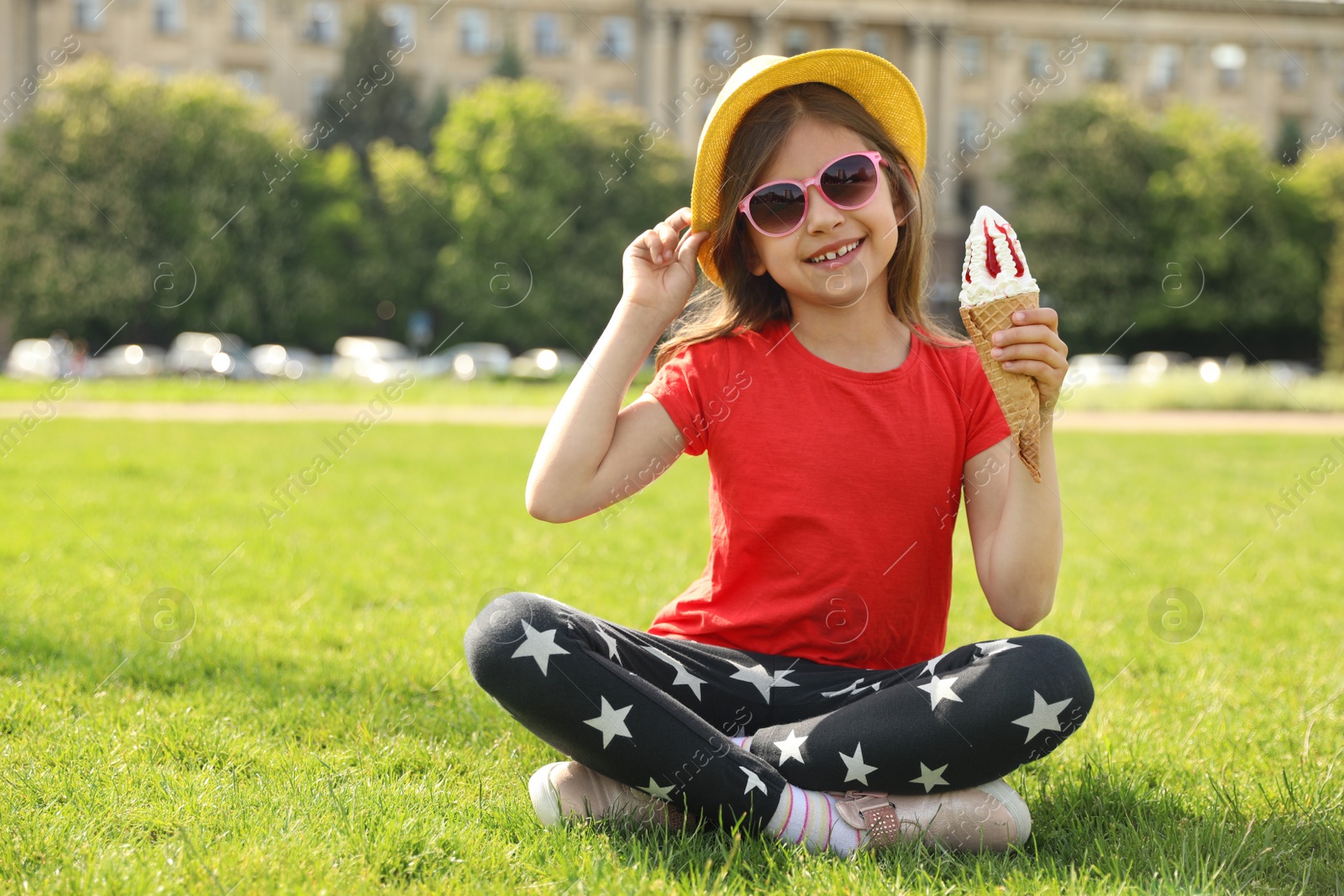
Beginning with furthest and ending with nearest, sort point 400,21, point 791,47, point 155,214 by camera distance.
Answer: point 791,47 < point 400,21 < point 155,214

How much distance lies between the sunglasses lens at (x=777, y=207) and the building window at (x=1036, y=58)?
5324 cm

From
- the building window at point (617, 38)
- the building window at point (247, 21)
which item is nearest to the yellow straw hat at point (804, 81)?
the building window at point (247, 21)

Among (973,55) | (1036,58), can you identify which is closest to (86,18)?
(973,55)

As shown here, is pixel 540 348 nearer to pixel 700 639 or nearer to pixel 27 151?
pixel 27 151

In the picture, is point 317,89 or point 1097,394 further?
point 317,89

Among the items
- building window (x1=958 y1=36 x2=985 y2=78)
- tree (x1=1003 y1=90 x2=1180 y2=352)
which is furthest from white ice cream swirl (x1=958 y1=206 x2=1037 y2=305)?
building window (x1=958 y1=36 x2=985 y2=78)

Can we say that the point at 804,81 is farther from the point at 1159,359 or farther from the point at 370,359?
the point at 1159,359

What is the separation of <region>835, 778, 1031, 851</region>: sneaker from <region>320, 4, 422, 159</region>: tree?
45.4 m

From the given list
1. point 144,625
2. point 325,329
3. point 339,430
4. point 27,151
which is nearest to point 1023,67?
point 325,329

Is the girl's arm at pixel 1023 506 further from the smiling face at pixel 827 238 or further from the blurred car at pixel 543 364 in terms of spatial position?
the blurred car at pixel 543 364

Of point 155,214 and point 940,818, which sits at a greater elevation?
point 940,818

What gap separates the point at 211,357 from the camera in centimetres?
3178

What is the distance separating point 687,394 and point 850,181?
575 millimetres

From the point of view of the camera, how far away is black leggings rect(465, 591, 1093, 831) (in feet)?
7.41
